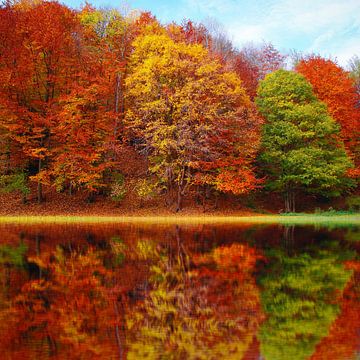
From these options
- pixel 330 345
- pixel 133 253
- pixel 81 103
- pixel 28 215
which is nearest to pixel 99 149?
pixel 81 103

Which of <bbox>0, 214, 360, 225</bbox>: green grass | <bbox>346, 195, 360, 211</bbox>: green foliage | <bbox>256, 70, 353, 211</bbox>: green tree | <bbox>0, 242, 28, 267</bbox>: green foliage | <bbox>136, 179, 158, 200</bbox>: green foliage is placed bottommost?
<bbox>0, 242, 28, 267</bbox>: green foliage

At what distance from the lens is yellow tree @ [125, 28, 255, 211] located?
37188 mm

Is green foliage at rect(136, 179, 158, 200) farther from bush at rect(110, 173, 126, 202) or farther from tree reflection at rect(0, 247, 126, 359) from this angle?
tree reflection at rect(0, 247, 126, 359)

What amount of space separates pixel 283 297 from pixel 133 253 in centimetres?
713

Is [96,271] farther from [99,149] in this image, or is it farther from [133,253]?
[99,149]

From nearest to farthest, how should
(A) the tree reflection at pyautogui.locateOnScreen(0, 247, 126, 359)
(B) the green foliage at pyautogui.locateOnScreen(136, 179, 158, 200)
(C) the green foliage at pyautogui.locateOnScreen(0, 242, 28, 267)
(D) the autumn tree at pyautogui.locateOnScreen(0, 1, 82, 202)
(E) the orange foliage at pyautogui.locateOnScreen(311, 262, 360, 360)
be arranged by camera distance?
(E) the orange foliage at pyautogui.locateOnScreen(311, 262, 360, 360) → (A) the tree reflection at pyautogui.locateOnScreen(0, 247, 126, 359) → (C) the green foliage at pyautogui.locateOnScreen(0, 242, 28, 267) → (D) the autumn tree at pyautogui.locateOnScreen(0, 1, 82, 202) → (B) the green foliage at pyautogui.locateOnScreen(136, 179, 158, 200)

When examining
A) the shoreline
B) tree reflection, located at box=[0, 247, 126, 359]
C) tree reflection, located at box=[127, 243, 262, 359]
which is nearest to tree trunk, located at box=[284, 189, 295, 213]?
the shoreline

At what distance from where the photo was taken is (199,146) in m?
37.2

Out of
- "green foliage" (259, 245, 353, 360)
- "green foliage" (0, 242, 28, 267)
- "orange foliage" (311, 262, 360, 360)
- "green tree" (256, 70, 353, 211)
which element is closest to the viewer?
"orange foliage" (311, 262, 360, 360)

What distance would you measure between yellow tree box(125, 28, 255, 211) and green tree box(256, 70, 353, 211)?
4244 mm

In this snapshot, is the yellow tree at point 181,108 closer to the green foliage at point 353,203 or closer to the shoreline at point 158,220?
the shoreline at point 158,220

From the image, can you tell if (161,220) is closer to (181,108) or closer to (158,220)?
(158,220)

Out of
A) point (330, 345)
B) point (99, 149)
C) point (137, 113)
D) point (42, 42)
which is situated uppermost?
point (42, 42)

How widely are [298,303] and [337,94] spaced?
42.5 metres
